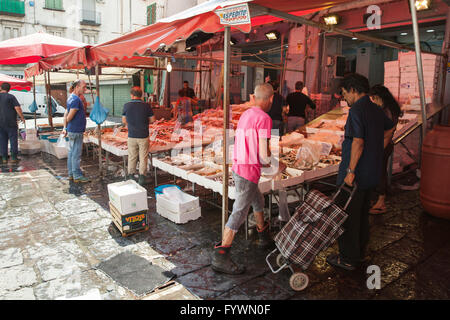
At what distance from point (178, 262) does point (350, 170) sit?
2.29 metres

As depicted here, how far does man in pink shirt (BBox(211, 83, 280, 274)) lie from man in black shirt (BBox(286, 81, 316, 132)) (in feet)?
17.8

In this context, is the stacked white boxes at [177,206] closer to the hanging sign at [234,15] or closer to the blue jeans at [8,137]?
the hanging sign at [234,15]

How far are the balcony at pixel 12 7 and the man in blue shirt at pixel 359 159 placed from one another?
34222 millimetres

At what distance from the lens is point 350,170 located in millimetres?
3494

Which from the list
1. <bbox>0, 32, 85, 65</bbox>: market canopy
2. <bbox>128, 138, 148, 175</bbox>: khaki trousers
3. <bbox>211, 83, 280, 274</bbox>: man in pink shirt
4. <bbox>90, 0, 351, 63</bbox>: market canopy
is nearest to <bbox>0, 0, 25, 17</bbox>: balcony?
<bbox>0, 32, 85, 65</bbox>: market canopy

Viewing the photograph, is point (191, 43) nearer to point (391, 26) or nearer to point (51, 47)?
point (51, 47)

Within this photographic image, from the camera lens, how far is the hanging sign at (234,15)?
10.9 ft

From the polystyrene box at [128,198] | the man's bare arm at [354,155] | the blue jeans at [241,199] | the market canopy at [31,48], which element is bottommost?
the polystyrene box at [128,198]

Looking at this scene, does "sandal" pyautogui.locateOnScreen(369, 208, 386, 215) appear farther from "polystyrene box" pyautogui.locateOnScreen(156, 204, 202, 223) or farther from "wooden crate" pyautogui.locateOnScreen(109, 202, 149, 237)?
"wooden crate" pyautogui.locateOnScreen(109, 202, 149, 237)

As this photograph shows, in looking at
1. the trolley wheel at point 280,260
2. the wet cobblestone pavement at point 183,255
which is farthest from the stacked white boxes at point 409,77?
the trolley wheel at point 280,260

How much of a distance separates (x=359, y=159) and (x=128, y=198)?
3.10 m

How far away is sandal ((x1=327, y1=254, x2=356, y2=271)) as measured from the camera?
3.78 meters

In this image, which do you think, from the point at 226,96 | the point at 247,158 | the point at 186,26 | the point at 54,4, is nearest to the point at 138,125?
the point at 186,26
